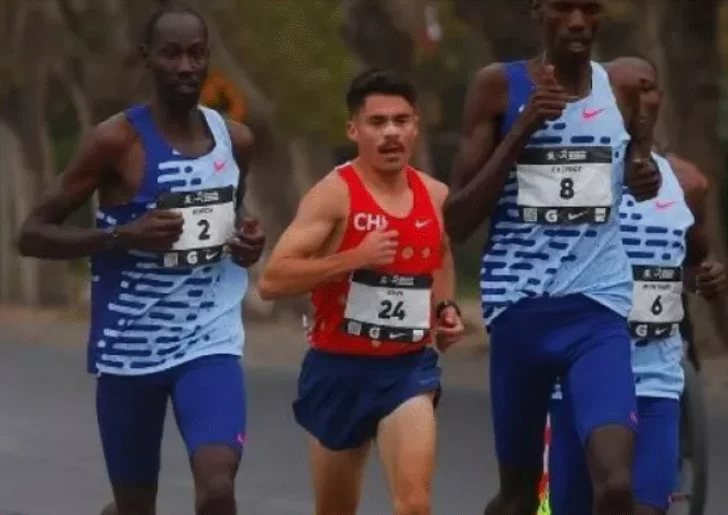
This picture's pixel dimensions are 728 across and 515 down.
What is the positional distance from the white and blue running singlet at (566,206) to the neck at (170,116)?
106cm

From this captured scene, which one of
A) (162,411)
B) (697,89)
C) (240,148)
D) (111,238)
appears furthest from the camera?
(697,89)

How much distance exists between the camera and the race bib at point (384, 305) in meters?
8.40

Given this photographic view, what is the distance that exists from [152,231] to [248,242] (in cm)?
33

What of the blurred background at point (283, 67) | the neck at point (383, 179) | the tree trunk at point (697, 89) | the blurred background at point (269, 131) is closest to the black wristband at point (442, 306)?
the neck at point (383, 179)

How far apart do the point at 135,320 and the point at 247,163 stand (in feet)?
2.25

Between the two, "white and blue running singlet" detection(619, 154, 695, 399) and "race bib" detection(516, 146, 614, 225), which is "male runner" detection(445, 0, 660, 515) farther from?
"white and blue running singlet" detection(619, 154, 695, 399)

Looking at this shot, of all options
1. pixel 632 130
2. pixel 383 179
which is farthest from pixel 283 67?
pixel 632 130

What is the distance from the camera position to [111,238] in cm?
796

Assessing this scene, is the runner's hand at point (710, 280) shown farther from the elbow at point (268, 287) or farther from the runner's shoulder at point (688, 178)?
the elbow at point (268, 287)

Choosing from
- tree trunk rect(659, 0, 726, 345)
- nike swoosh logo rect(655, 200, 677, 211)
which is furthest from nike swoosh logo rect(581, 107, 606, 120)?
tree trunk rect(659, 0, 726, 345)

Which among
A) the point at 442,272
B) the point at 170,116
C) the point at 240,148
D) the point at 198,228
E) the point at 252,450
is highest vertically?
the point at 170,116

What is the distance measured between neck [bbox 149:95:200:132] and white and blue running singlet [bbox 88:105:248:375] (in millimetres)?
29

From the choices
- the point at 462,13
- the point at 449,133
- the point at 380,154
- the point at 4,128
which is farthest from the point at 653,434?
the point at 449,133

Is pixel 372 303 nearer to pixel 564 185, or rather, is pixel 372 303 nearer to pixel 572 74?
pixel 564 185
